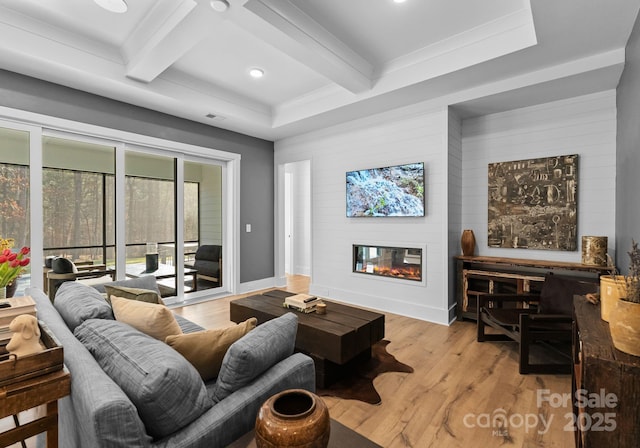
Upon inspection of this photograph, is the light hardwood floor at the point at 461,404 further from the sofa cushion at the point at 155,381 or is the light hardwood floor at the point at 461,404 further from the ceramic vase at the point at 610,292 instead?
the sofa cushion at the point at 155,381

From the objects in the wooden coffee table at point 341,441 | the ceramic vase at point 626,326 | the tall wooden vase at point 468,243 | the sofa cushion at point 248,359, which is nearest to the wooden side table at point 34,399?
the sofa cushion at point 248,359

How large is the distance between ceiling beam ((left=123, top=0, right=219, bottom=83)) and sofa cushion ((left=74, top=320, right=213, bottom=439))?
236cm

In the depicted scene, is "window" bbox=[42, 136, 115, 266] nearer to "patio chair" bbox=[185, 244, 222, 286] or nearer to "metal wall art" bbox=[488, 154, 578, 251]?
"patio chair" bbox=[185, 244, 222, 286]

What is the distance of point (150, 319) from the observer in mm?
1539

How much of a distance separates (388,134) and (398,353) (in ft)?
9.10

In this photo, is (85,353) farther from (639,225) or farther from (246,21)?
(639,225)

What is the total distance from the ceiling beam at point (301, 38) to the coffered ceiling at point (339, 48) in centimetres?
1

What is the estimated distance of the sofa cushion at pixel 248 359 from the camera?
4.09 ft

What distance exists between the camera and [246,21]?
8.09 ft

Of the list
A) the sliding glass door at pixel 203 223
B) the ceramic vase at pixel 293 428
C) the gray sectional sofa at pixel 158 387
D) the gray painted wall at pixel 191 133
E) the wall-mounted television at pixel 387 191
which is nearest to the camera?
the ceramic vase at pixel 293 428

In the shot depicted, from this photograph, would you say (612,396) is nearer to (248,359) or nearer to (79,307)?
(248,359)

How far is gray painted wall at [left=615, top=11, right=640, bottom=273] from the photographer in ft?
7.54

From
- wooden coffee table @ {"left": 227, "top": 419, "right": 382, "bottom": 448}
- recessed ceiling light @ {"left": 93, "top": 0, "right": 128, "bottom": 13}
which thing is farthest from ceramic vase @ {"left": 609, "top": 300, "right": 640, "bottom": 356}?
recessed ceiling light @ {"left": 93, "top": 0, "right": 128, "bottom": 13}

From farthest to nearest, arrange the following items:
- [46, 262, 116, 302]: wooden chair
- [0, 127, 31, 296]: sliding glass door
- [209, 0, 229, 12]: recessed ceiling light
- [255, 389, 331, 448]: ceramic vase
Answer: [46, 262, 116, 302]: wooden chair < [0, 127, 31, 296]: sliding glass door < [209, 0, 229, 12]: recessed ceiling light < [255, 389, 331, 448]: ceramic vase
